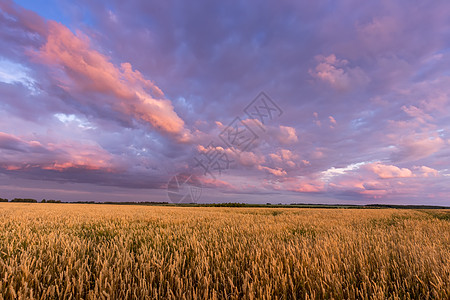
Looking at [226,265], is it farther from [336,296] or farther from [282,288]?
[336,296]

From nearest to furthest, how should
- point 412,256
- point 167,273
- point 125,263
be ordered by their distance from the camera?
point 167,273
point 125,263
point 412,256

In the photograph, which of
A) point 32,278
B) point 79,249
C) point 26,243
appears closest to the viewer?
point 32,278

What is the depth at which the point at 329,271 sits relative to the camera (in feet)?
7.83

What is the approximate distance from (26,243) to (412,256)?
22.2 ft

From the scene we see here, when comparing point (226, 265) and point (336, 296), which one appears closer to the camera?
point (336, 296)

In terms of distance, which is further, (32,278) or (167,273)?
(167,273)

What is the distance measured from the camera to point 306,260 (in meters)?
2.74

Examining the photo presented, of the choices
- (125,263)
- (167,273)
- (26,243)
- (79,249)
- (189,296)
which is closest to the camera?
(189,296)

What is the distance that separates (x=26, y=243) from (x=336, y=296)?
5509 mm

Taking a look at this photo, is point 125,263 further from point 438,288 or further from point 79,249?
point 438,288

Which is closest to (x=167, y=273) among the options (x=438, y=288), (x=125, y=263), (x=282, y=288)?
(x=125, y=263)

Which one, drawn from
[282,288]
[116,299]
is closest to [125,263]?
[116,299]

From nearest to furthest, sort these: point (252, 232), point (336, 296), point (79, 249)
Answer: point (336, 296), point (79, 249), point (252, 232)

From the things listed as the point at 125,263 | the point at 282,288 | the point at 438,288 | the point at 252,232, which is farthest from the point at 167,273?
the point at 252,232
